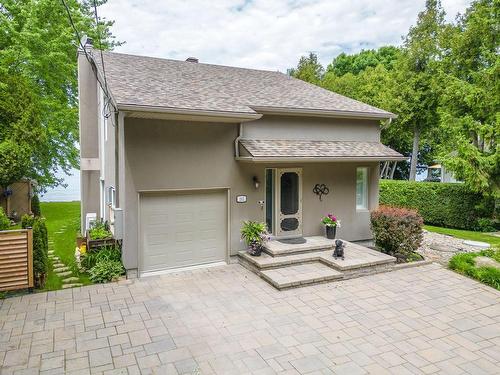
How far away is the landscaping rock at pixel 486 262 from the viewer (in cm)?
871

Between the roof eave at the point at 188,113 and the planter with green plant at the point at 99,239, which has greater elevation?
the roof eave at the point at 188,113

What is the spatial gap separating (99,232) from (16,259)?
251 centimetres

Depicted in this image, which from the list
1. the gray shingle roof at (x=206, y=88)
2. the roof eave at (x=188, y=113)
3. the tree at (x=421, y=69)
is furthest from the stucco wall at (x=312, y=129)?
the tree at (x=421, y=69)

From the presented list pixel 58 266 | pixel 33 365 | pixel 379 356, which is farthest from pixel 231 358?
pixel 58 266

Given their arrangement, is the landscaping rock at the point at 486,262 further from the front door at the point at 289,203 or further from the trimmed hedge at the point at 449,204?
the trimmed hedge at the point at 449,204

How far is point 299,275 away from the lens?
803 cm

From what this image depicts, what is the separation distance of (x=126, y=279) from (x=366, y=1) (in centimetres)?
1054

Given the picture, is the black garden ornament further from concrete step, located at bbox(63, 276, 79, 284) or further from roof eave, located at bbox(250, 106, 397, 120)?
concrete step, located at bbox(63, 276, 79, 284)

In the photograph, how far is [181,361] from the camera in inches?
189

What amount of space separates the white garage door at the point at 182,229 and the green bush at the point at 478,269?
6128 mm

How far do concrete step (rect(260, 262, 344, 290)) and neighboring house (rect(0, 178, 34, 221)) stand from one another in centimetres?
1347

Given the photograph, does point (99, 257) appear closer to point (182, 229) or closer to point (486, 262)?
point (182, 229)

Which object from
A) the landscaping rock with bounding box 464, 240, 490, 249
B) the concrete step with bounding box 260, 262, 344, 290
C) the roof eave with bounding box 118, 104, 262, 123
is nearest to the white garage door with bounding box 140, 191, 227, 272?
the concrete step with bounding box 260, 262, 344, 290

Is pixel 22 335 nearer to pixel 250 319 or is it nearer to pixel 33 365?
pixel 33 365
